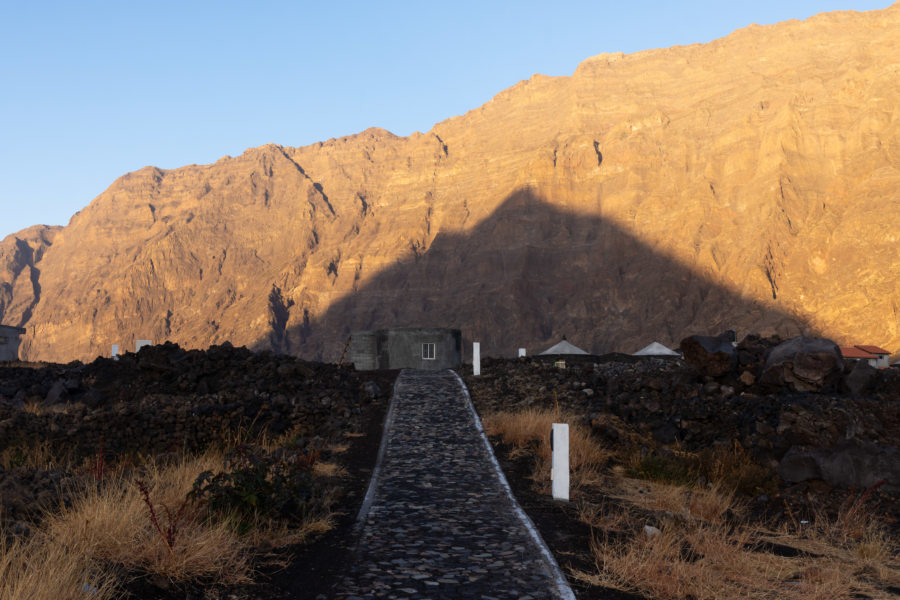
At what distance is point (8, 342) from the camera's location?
51750 millimetres

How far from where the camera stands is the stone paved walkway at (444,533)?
245 inches

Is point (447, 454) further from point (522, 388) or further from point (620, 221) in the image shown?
point (620, 221)

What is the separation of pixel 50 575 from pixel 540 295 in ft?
339

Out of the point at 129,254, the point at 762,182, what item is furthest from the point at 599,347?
the point at 129,254

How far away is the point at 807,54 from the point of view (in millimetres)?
129375

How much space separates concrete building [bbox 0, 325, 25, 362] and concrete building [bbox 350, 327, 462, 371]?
29984 millimetres

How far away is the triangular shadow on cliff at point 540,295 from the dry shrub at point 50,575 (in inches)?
3248

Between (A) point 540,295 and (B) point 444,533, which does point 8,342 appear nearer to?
(B) point 444,533

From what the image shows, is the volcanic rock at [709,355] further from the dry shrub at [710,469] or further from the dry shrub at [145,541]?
the dry shrub at [145,541]

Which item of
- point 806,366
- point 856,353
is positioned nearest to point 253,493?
point 806,366

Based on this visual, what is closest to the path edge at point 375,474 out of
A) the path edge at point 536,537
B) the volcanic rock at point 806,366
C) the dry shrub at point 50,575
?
the path edge at point 536,537

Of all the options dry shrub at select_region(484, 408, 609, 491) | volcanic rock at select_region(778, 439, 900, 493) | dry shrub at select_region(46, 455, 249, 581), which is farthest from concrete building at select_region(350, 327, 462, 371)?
dry shrub at select_region(46, 455, 249, 581)

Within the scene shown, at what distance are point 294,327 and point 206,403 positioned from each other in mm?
109895

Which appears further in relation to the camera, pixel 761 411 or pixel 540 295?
pixel 540 295
